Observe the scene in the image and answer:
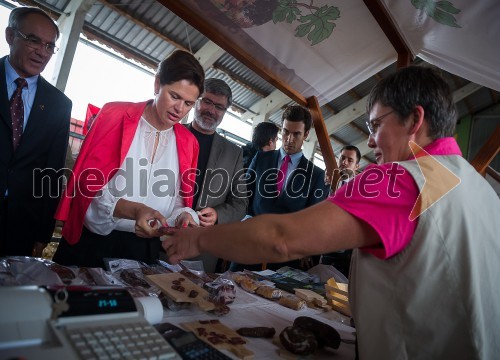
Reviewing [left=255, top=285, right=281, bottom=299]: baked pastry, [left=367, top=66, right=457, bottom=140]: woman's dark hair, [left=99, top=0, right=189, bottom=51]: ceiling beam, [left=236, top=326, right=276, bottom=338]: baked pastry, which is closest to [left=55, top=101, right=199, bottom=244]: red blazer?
[left=255, top=285, right=281, bottom=299]: baked pastry

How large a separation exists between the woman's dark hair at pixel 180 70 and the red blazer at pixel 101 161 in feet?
0.81

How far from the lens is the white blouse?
1740mm

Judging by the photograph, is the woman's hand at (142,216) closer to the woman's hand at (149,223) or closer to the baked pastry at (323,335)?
A: the woman's hand at (149,223)

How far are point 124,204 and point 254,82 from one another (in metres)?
7.05

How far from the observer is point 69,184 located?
1.81 m

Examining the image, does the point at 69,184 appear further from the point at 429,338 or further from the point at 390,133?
the point at 429,338

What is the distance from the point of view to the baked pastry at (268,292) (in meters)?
1.67

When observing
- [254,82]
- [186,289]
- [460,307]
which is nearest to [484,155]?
[460,307]

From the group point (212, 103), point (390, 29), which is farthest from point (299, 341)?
point (390, 29)

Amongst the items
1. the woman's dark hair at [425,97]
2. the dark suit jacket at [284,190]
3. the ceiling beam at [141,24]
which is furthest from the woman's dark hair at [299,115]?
the ceiling beam at [141,24]

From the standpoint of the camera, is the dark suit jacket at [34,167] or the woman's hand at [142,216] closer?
the woman's hand at [142,216]

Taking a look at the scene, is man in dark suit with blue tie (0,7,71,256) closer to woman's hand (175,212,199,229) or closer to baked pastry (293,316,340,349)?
woman's hand (175,212,199,229)

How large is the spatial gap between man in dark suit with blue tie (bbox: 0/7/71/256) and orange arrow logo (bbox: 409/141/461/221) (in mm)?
2082

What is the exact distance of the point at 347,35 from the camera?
7.39ft
